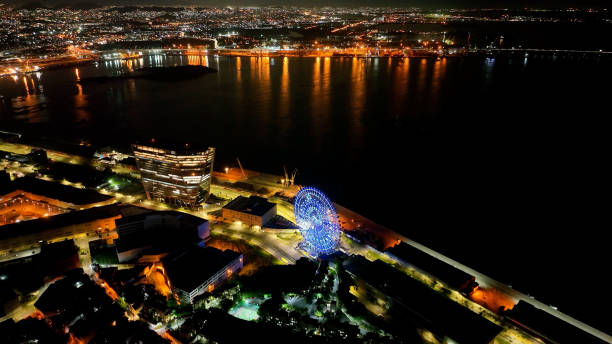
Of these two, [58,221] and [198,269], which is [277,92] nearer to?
[58,221]

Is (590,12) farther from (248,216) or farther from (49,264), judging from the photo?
(49,264)

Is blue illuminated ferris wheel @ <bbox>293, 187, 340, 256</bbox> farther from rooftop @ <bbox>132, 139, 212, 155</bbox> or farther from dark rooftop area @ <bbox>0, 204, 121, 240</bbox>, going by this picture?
dark rooftop area @ <bbox>0, 204, 121, 240</bbox>

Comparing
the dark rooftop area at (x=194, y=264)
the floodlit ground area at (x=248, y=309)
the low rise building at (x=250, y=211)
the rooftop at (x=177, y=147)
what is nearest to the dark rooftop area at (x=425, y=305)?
the floodlit ground area at (x=248, y=309)

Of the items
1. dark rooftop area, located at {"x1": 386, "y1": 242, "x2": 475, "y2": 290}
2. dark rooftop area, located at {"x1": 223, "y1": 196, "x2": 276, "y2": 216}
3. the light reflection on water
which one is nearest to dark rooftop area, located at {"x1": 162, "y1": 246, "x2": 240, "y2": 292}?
dark rooftop area, located at {"x1": 223, "y1": 196, "x2": 276, "y2": 216}

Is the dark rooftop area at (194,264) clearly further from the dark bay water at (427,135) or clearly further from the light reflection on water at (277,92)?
the light reflection on water at (277,92)

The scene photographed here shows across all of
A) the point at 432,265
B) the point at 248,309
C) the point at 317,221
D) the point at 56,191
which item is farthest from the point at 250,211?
the point at 56,191
